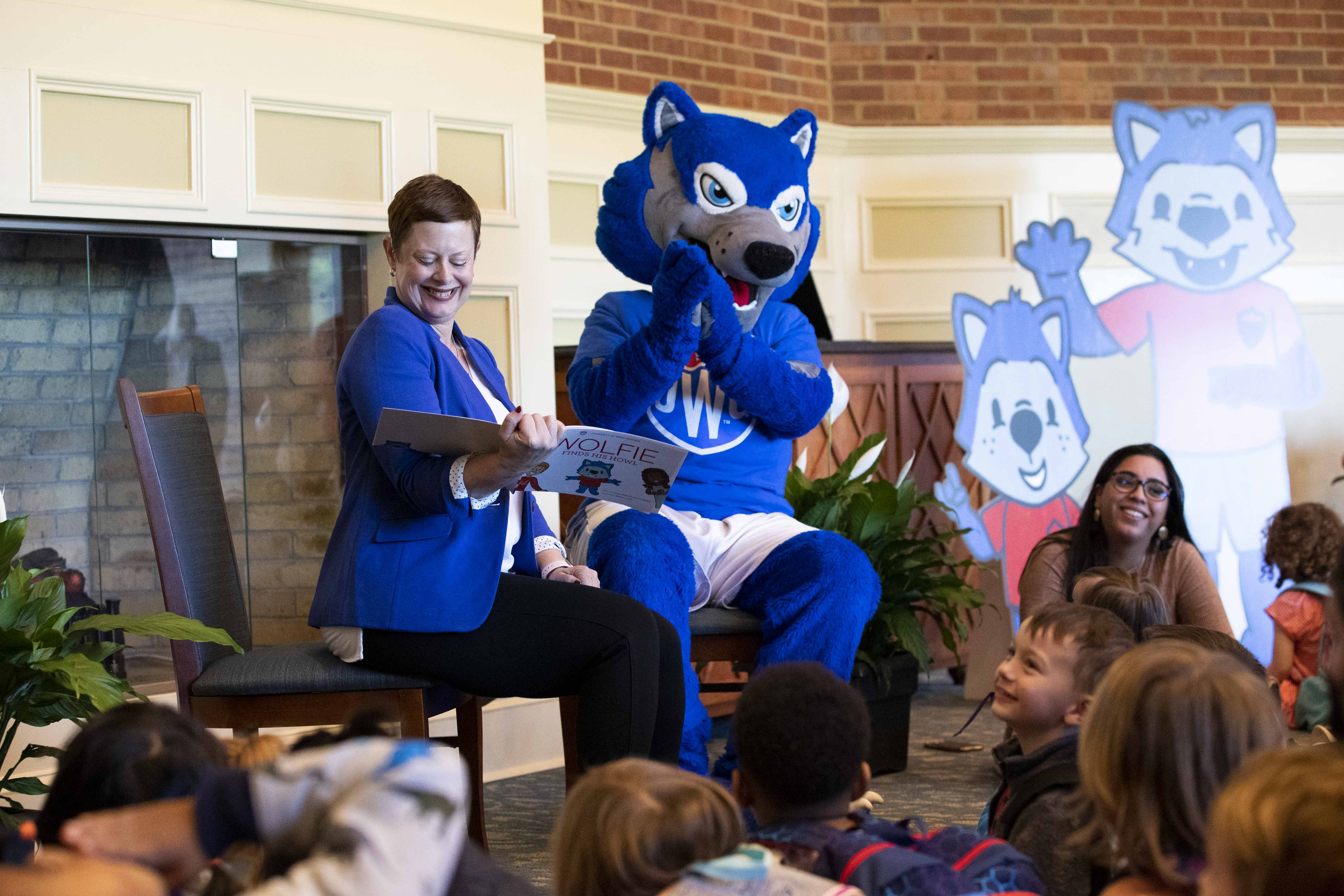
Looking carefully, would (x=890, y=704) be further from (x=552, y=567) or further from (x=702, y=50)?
(x=702, y=50)

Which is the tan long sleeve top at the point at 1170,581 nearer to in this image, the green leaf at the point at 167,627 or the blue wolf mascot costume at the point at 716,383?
the blue wolf mascot costume at the point at 716,383

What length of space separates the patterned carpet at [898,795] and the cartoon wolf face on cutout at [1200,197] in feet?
4.64

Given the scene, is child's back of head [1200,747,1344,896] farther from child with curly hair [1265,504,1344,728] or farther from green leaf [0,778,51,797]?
child with curly hair [1265,504,1344,728]

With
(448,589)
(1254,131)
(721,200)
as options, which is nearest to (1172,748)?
(448,589)

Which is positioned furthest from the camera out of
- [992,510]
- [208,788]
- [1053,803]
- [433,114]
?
[992,510]

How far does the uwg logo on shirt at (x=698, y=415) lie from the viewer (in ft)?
7.66

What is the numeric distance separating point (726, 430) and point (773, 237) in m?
0.38

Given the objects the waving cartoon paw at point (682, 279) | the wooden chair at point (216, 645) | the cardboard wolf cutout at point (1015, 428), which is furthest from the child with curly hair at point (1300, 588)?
the wooden chair at point (216, 645)

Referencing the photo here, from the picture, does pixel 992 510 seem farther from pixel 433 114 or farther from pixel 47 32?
pixel 47 32

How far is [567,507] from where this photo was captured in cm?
356

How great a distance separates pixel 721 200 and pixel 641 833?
5.55 feet

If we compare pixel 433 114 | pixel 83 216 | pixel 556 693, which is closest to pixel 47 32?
pixel 83 216

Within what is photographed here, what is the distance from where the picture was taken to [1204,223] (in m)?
3.63

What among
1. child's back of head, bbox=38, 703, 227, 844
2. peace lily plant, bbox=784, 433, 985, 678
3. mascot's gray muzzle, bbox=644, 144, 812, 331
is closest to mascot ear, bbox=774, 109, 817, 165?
mascot's gray muzzle, bbox=644, 144, 812, 331
